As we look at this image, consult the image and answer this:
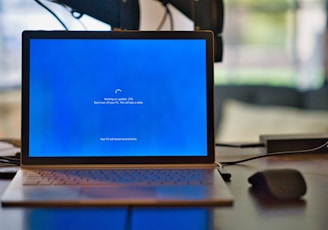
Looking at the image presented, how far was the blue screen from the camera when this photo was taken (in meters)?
1.20

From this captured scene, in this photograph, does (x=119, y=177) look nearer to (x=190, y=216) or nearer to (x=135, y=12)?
A: (x=190, y=216)

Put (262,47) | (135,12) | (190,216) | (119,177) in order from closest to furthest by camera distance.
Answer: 1. (190,216)
2. (119,177)
3. (135,12)
4. (262,47)

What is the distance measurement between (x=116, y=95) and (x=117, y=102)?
0.05 ft

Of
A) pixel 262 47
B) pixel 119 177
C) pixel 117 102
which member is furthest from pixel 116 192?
pixel 262 47

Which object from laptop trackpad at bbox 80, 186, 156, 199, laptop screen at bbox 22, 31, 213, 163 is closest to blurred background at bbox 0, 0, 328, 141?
laptop screen at bbox 22, 31, 213, 163

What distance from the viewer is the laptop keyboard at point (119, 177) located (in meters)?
1.07

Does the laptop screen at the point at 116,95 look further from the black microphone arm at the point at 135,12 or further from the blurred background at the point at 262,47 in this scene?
the blurred background at the point at 262,47

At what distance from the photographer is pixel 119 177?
1103 millimetres

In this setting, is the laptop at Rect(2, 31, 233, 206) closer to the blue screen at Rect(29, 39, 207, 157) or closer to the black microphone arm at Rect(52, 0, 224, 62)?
the blue screen at Rect(29, 39, 207, 157)

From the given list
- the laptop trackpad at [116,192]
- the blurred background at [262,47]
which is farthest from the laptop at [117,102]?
the blurred background at [262,47]

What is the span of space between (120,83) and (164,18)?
1.45 ft

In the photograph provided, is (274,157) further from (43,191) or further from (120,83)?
(43,191)

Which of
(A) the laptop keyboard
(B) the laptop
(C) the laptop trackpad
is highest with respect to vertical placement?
(B) the laptop

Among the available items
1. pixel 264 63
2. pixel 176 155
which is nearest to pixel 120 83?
pixel 176 155
